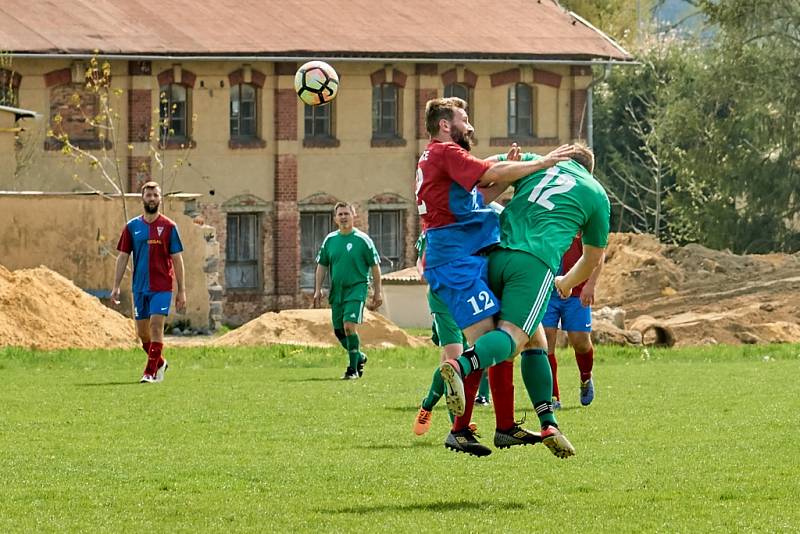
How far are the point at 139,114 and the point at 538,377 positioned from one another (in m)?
35.8

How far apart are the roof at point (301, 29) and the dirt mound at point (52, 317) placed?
1450 cm

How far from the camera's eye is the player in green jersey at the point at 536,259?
37.2 feet

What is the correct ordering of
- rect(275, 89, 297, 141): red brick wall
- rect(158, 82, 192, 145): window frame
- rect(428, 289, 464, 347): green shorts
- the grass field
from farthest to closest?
rect(275, 89, 297, 141): red brick wall, rect(158, 82, 192, 145): window frame, rect(428, 289, 464, 347): green shorts, the grass field

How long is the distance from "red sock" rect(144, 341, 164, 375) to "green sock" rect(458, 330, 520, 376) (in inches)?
404

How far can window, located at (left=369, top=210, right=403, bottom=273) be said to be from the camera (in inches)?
2009

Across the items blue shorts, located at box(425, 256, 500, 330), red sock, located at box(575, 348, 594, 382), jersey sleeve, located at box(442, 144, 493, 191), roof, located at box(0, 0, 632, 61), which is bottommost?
red sock, located at box(575, 348, 594, 382)

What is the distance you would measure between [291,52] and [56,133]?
6.44 meters

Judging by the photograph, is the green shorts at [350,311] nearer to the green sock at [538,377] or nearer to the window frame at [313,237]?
the green sock at [538,377]

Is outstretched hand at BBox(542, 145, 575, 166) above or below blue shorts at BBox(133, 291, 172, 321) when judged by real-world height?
above

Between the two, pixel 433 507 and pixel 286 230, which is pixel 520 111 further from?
pixel 433 507

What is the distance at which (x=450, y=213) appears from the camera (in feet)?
38.3

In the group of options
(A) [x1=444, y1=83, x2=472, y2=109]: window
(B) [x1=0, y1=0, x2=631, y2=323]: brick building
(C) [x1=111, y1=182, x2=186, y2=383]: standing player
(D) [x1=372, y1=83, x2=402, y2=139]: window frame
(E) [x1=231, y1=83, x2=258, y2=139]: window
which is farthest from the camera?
(A) [x1=444, y1=83, x2=472, y2=109]: window

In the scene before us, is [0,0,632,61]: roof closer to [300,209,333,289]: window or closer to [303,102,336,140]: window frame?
[303,102,336,140]: window frame

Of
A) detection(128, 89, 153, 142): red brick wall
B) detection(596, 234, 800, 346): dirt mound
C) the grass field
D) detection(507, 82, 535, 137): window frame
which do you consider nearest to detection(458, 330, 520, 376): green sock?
the grass field
